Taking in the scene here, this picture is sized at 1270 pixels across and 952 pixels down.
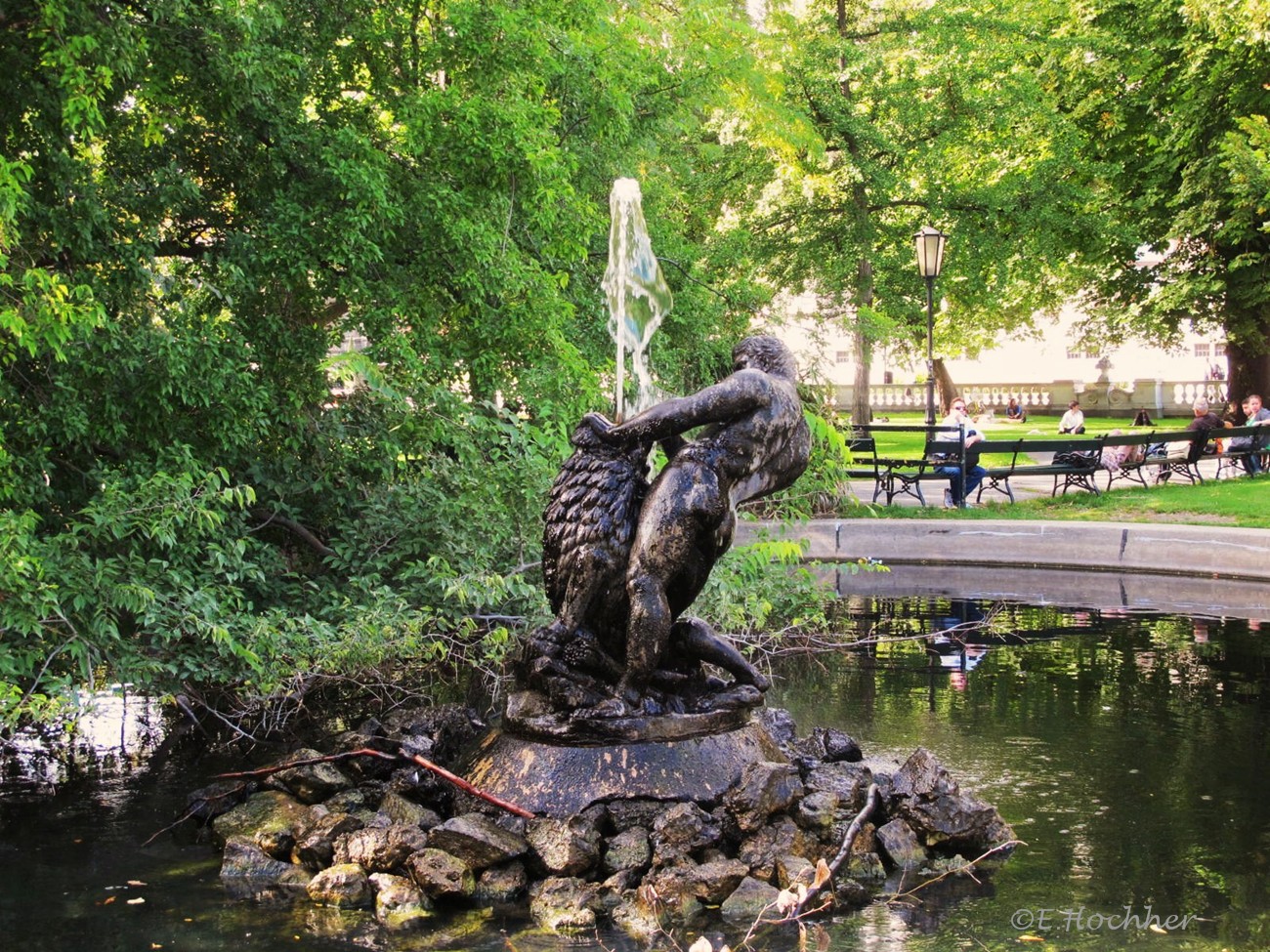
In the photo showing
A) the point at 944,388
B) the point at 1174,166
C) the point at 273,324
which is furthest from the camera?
the point at 944,388

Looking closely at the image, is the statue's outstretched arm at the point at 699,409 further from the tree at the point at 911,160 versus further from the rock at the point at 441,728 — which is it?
the tree at the point at 911,160

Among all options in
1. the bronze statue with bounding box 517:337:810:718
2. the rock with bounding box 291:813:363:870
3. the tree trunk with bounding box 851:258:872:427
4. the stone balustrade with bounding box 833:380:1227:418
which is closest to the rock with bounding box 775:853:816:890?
the bronze statue with bounding box 517:337:810:718

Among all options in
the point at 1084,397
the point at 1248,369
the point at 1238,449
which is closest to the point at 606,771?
the point at 1238,449

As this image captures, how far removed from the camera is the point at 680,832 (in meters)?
5.77

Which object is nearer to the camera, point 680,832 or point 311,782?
point 680,832

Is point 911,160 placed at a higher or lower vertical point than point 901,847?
higher

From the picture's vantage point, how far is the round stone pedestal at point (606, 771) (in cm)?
613

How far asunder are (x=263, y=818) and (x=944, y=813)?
3.10 meters

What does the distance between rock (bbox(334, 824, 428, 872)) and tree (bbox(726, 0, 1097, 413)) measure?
2052 cm

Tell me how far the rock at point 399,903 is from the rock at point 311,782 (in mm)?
972

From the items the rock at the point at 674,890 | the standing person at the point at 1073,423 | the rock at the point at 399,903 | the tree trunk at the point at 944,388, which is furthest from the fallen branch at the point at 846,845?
the tree trunk at the point at 944,388

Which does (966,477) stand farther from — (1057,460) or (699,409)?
(699,409)

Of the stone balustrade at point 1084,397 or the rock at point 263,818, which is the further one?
the stone balustrade at point 1084,397

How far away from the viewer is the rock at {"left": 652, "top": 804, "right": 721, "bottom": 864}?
5.77 metres
